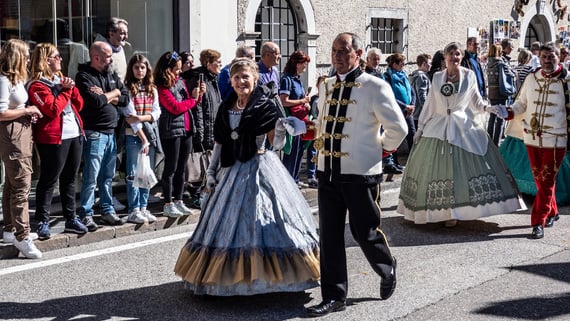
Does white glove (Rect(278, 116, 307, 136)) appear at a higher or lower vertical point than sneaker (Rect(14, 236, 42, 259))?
higher

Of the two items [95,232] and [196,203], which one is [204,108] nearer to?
[196,203]

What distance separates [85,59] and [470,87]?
4.56m

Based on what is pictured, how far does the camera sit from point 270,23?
1282cm

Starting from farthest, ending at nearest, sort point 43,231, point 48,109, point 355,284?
point 43,231
point 48,109
point 355,284

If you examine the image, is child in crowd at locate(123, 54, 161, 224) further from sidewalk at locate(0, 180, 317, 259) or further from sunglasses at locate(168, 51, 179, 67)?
sunglasses at locate(168, 51, 179, 67)

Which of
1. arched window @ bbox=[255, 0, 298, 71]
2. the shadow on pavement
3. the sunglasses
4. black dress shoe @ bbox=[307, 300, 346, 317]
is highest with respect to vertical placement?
arched window @ bbox=[255, 0, 298, 71]

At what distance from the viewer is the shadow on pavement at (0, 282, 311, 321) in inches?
219

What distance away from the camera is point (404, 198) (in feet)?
27.7

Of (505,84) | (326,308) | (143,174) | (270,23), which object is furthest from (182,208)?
(505,84)

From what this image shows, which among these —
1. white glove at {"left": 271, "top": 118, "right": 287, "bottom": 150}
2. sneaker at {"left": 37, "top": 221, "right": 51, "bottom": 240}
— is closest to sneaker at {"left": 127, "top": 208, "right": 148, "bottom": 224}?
sneaker at {"left": 37, "top": 221, "right": 51, "bottom": 240}

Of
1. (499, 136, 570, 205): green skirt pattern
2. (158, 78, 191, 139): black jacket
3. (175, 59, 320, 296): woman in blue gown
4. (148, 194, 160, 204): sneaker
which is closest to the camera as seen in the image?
(175, 59, 320, 296): woman in blue gown

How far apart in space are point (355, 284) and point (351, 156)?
118cm

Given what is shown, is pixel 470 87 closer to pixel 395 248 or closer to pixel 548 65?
pixel 548 65

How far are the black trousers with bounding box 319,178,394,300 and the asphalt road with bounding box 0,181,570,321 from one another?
0.79 feet
